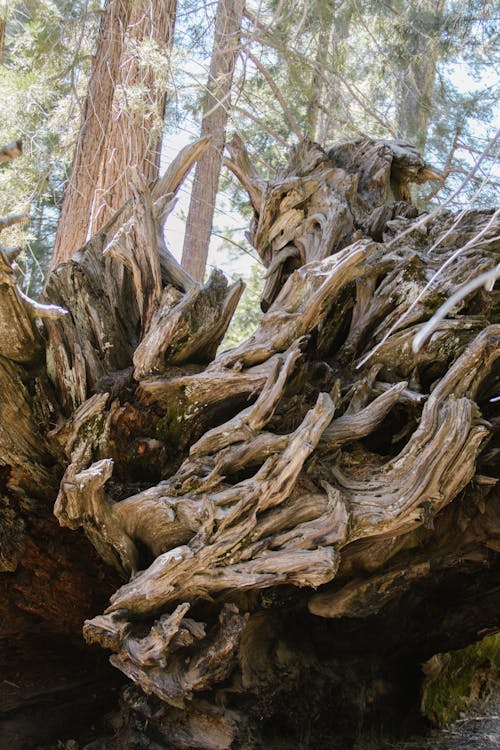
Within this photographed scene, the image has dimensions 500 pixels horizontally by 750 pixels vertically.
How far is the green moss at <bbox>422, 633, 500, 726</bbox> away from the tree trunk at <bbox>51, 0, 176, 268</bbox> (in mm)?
4341

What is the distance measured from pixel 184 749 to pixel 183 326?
203cm

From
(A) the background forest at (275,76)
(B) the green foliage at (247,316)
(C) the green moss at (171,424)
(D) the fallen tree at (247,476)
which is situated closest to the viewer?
(D) the fallen tree at (247,476)

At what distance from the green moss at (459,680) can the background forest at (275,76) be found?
3.22m

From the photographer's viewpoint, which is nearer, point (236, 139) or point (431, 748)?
point (431, 748)

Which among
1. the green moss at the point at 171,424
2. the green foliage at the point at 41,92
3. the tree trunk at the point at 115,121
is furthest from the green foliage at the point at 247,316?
the green moss at the point at 171,424

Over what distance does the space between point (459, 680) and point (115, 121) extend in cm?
527

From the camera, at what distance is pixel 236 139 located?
4.64 m

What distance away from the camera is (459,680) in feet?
16.7

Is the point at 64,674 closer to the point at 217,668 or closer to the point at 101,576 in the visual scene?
the point at 101,576

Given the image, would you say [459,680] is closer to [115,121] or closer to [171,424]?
[171,424]

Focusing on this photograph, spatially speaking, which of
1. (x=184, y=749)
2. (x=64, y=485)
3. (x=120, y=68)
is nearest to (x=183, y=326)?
(x=64, y=485)

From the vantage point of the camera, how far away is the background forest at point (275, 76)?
6.45m

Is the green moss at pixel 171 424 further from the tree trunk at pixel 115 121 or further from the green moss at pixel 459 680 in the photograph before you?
the tree trunk at pixel 115 121

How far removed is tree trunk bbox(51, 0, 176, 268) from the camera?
19.6 ft
